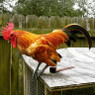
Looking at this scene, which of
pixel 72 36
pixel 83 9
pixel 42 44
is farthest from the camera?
pixel 83 9

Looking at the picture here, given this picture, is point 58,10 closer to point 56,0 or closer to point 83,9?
point 56,0

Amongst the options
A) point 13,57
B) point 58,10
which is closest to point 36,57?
point 13,57

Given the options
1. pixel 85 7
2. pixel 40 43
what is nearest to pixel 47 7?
pixel 85 7

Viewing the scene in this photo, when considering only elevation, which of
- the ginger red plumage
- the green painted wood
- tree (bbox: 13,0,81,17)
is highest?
tree (bbox: 13,0,81,17)

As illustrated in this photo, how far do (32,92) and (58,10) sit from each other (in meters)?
6.56

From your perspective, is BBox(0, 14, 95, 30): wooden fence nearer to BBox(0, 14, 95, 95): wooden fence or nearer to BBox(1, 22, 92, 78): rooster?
BBox(0, 14, 95, 95): wooden fence

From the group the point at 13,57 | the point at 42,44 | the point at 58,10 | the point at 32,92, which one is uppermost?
the point at 58,10

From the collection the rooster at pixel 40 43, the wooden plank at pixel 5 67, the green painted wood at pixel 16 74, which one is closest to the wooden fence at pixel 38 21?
the wooden plank at pixel 5 67

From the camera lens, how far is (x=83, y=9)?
28.6ft

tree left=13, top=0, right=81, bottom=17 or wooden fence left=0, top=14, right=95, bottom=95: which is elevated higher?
tree left=13, top=0, right=81, bottom=17

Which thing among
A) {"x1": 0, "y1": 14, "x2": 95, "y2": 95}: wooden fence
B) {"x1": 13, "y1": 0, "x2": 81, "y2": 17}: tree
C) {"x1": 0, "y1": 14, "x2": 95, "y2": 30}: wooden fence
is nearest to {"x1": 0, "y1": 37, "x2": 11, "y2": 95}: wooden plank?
{"x1": 0, "y1": 14, "x2": 95, "y2": 95}: wooden fence

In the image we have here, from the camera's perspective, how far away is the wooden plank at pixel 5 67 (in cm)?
250

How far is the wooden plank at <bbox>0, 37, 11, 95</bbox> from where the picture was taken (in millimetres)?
2496

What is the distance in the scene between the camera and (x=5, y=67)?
2531 mm
